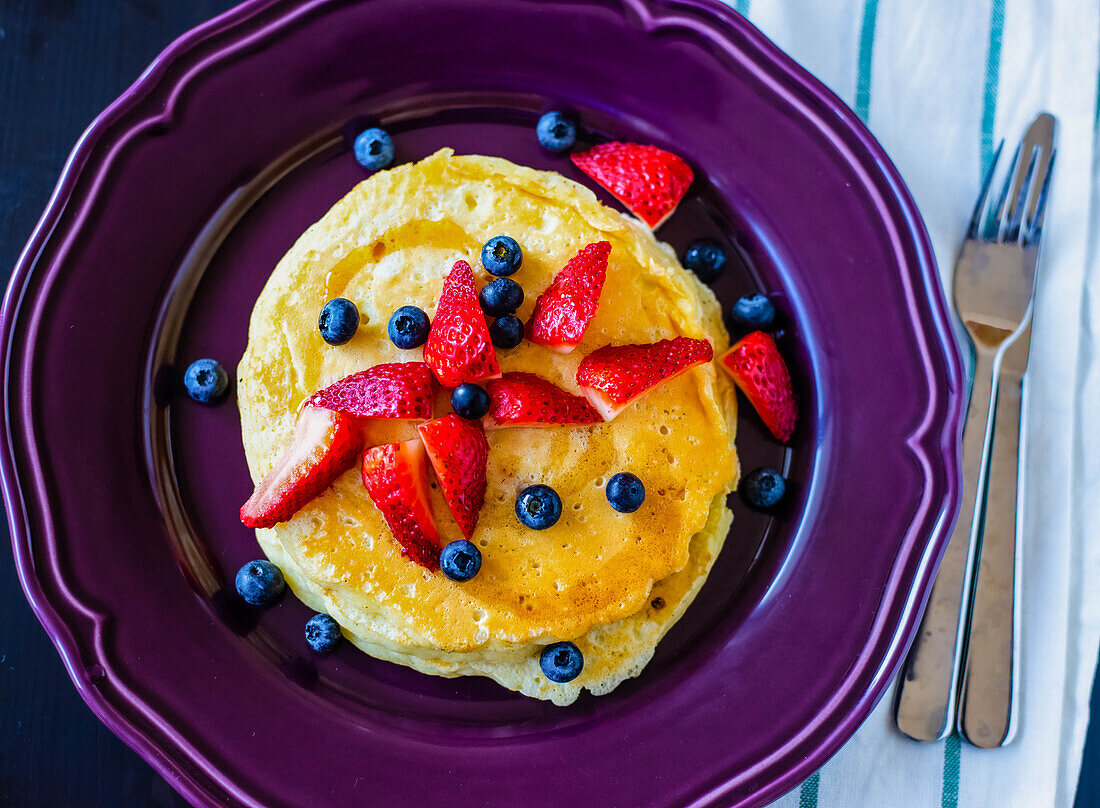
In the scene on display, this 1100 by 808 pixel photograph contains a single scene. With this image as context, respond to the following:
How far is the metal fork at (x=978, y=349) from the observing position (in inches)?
94.9

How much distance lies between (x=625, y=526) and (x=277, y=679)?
103 cm

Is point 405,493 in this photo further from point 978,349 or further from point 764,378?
point 978,349

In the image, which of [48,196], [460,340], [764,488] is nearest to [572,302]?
[460,340]

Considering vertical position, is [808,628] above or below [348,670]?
above

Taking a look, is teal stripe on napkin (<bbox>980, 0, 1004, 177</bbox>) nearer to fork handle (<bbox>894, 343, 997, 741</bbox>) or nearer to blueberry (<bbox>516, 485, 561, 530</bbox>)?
fork handle (<bbox>894, 343, 997, 741</bbox>)

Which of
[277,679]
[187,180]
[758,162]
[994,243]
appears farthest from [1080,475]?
[187,180]

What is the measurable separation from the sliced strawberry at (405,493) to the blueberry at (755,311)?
0.99 meters

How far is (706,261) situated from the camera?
2.43m

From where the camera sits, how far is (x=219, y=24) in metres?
2.31

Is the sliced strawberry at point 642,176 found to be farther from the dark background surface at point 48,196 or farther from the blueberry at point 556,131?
the dark background surface at point 48,196

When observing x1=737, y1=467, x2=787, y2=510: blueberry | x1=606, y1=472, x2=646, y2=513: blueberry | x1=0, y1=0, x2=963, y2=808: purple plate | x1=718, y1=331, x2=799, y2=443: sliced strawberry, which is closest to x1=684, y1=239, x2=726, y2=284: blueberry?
x1=0, y1=0, x2=963, y2=808: purple plate

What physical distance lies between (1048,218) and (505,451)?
71.2 inches

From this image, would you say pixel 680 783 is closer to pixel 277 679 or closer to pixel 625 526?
pixel 625 526

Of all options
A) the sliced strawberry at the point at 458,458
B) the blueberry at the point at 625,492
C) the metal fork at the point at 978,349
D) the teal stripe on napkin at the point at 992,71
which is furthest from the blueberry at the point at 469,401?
the teal stripe on napkin at the point at 992,71
